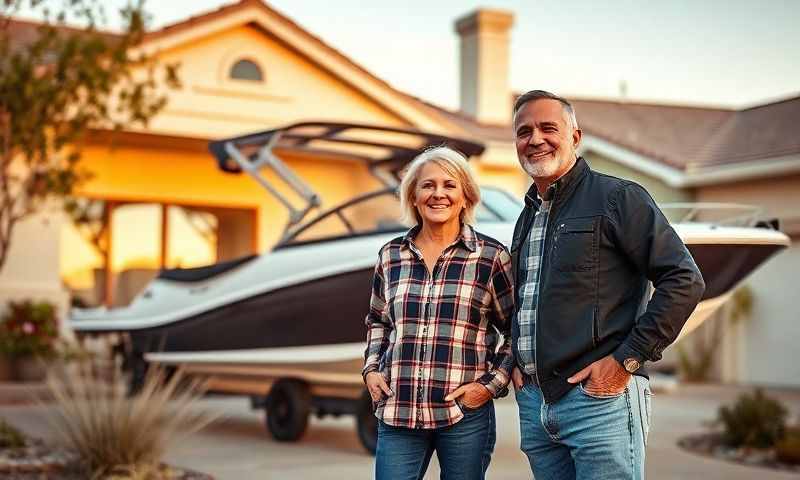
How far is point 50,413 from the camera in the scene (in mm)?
7578

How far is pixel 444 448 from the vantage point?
3742 millimetres

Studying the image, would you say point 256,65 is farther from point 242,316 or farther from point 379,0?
point 242,316

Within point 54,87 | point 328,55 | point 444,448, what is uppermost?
point 328,55

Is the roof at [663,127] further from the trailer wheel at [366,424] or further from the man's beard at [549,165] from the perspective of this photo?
the man's beard at [549,165]

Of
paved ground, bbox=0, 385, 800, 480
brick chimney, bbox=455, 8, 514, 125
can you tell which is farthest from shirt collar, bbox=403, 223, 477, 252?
brick chimney, bbox=455, 8, 514, 125

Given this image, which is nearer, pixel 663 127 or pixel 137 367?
pixel 137 367

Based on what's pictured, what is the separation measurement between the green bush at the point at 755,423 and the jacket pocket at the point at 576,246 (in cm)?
650

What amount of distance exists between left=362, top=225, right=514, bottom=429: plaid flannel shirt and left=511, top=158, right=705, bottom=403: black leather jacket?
383 mm

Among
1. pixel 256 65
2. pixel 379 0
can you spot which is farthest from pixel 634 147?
pixel 256 65

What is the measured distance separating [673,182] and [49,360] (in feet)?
36.8

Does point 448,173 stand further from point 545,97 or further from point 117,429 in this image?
point 117,429

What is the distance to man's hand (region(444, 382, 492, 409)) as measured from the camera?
12.0ft

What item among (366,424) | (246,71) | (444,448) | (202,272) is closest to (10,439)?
(202,272)

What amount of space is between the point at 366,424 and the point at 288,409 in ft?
3.26
